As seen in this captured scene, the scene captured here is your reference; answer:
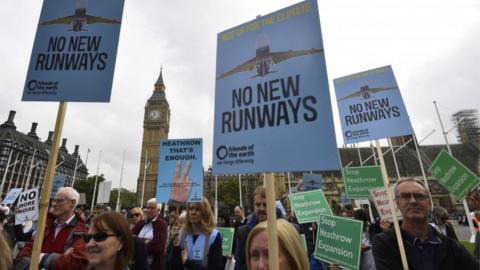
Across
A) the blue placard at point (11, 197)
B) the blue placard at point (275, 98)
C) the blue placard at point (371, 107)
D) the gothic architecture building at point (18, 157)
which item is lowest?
the blue placard at point (11, 197)

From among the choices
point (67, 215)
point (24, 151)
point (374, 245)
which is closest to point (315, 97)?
point (374, 245)

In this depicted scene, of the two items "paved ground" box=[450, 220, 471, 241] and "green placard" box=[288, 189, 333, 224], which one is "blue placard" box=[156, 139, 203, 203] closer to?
"green placard" box=[288, 189, 333, 224]

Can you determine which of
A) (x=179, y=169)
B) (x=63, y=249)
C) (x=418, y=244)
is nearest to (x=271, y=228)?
(x=418, y=244)

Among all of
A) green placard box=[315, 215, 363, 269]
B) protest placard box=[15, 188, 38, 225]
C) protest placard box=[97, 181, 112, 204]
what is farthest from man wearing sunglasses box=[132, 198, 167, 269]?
protest placard box=[97, 181, 112, 204]

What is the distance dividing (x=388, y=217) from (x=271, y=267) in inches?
162

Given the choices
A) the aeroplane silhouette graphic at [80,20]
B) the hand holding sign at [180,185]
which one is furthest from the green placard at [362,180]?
the aeroplane silhouette graphic at [80,20]

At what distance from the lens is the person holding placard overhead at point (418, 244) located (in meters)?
2.37

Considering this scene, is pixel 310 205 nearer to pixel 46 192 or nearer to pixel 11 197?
pixel 46 192

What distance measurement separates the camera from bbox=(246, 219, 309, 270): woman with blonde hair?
176 cm

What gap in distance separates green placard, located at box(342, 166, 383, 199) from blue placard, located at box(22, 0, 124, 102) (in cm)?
517

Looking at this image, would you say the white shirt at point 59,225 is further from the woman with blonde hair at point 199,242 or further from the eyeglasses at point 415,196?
the eyeglasses at point 415,196

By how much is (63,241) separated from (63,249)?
0.10 m

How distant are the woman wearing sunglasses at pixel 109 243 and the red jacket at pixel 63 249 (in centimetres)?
30

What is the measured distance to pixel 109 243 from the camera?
227 cm
